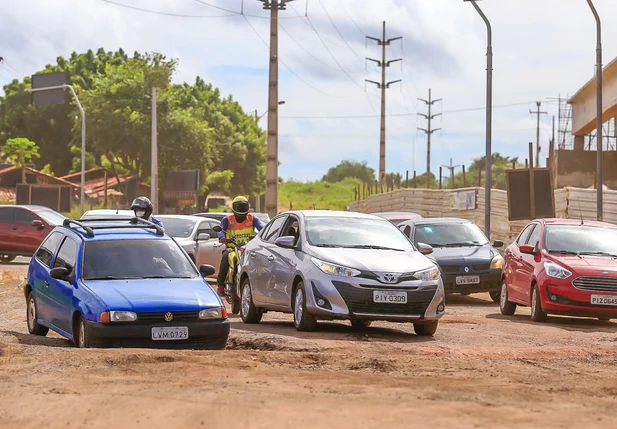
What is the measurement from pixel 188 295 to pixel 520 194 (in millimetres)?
21968

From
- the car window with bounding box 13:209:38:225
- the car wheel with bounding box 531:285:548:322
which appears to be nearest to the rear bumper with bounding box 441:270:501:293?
the car wheel with bounding box 531:285:548:322

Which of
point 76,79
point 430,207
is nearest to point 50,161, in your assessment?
point 76,79

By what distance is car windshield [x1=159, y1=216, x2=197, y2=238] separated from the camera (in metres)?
27.3

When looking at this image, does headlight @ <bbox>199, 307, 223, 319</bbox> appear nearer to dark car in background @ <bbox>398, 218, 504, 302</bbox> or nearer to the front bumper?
the front bumper

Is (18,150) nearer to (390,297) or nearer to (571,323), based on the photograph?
(571,323)

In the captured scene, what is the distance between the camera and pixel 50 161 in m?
105

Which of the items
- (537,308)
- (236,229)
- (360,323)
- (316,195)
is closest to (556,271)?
(537,308)

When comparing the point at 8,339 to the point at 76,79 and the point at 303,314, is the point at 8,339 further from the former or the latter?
the point at 76,79

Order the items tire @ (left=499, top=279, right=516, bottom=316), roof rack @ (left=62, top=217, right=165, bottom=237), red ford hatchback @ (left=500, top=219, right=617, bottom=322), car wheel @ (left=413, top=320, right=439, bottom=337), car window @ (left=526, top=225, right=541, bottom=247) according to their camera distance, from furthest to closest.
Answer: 1. tire @ (left=499, top=279, right=516, bottom=316)
2. car window @ (left=526, top=225, right=541, bottom=247)
3. red ford hatchback @ (left=500, top=219, right=617, bottom=322)
4. car wheel @ (left=413, top=320, right=439, bottom=337)
5. roof rack @ (left=62, top=217, right=165, bottom=237)

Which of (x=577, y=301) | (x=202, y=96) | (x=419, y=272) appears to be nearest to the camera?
(x=419, y=272)

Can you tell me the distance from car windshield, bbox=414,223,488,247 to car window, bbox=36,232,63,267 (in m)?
10.6

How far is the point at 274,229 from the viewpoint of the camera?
17141 millimetres

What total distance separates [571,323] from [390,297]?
462 cm

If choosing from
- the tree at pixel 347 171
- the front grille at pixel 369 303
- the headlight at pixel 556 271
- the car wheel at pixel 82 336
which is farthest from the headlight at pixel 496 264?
the tree at pixel 347 171
